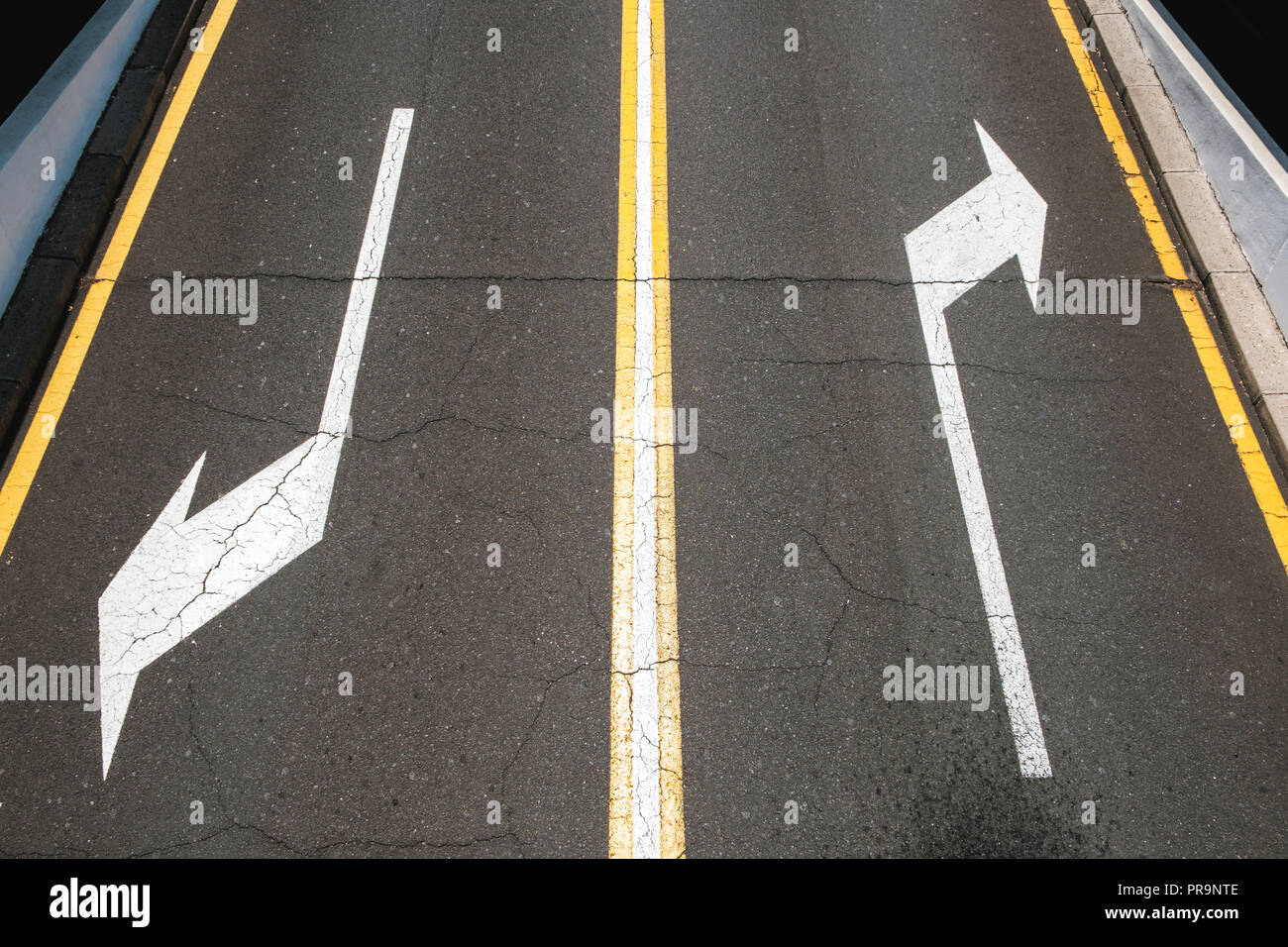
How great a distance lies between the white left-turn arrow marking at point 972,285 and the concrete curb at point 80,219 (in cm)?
583

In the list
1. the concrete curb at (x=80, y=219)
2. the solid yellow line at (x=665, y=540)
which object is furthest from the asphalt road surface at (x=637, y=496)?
the concrete curb at (x=80, y=219)

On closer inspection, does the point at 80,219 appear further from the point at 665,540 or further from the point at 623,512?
the point at 665,540

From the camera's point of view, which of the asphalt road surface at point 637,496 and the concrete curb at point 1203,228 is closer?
the asphalt road surface at point 637,496

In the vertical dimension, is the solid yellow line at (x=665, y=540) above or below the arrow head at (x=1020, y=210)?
below

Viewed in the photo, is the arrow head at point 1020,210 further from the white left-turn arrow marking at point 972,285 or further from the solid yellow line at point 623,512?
the solid yellow line at point 623,512

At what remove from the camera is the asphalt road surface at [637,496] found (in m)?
4.50

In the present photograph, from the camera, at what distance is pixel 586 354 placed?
5973 mm

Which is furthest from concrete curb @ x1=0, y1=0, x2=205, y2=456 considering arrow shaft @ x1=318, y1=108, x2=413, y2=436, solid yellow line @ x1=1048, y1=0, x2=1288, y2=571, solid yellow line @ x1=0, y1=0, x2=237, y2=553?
solid yellow line @ x1=1048, y1=0, x2=1288, y2=571

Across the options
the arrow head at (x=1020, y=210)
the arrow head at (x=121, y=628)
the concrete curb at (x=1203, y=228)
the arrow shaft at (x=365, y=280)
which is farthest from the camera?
the arrow head at (x=1020, y=210)

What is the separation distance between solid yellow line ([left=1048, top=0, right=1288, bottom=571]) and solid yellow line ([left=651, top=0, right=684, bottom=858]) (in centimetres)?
357

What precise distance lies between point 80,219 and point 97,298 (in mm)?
737

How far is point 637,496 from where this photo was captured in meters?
5.41

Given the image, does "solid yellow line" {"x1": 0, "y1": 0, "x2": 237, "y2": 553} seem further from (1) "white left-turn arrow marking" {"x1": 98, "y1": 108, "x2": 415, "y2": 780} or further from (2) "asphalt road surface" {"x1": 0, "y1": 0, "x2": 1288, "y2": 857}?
(1) "white left-turn arrow marking" {"x1": 98, "y1": 108, "x2": 415, "y2": 780}

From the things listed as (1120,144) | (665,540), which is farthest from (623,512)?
(1120,144)
